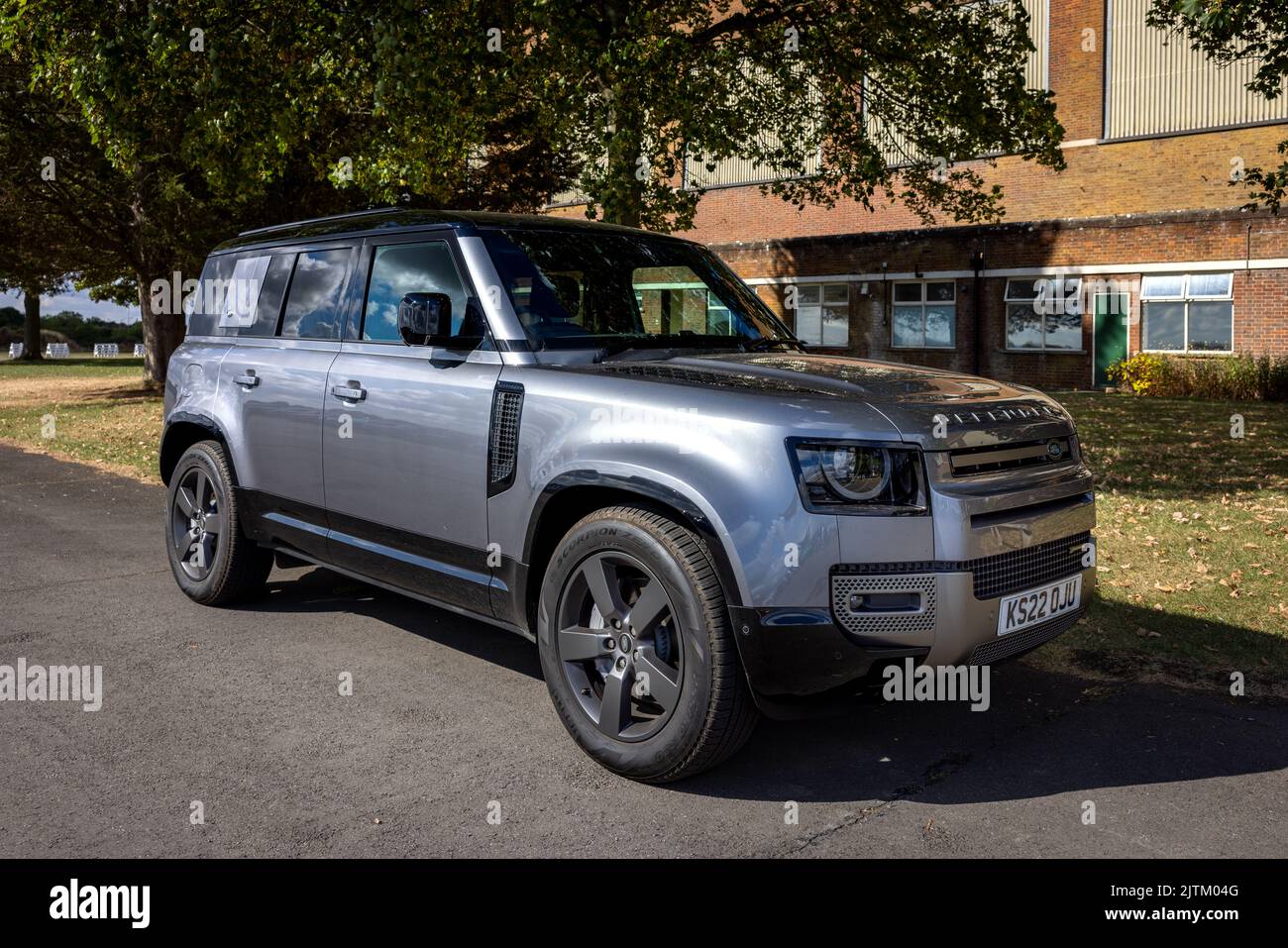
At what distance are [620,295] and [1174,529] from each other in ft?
18.5

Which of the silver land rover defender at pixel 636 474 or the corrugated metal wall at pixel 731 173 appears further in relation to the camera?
the corrugated metal wall at pixel 731 173

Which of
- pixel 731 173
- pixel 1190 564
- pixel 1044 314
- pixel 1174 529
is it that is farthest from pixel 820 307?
pixel 1190 564

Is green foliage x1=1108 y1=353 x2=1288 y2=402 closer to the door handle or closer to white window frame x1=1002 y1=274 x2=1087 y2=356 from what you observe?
white window frame x1=1002 y1=274 x2=1087 y2=356

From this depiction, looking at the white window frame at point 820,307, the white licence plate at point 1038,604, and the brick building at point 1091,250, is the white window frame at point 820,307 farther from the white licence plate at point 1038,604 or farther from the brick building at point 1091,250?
the white licence plate at point 1038,604

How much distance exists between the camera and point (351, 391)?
5.08 metres

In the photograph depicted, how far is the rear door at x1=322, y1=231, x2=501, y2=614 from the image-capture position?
4.54m

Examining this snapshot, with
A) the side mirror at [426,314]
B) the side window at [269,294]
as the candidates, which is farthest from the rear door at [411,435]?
the side window at [269,294]

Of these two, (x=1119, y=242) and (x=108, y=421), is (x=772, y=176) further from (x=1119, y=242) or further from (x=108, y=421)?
(x=108, y=421)

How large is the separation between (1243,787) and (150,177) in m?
22.5

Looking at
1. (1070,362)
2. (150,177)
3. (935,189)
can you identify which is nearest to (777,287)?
(1070,362)

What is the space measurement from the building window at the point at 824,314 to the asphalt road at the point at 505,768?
93.5 feet

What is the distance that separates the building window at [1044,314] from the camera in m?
28.8

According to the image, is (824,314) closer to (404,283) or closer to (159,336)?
(159,336)

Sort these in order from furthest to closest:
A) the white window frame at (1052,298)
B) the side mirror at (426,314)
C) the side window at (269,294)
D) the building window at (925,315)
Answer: the building window at (925,315)
the white window frame at (1052,298)
the side window at (269,294)
the side mirror at (426,314)
